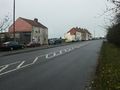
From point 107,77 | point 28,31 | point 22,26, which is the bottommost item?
point 107,77

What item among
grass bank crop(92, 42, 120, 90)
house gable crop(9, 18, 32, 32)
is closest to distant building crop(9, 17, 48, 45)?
house gable crop(9, 18, 32, 32)

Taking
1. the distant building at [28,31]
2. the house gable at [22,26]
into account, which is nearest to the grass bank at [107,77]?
the distant building at [28,31]

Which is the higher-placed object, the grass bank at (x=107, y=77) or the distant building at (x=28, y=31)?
the distant building at (x=28, y=31)

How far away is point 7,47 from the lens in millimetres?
53656

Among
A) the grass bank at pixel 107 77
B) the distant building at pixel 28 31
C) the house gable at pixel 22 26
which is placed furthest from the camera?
the house gable at pixel 22 26

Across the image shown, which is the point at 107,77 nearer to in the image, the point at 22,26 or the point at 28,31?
the point at 28,31

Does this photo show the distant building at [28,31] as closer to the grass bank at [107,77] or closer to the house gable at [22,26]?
the house gable at [22,26]

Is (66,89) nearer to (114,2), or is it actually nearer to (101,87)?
(101,87)

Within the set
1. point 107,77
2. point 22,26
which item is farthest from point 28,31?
point 107,77

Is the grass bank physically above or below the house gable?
below

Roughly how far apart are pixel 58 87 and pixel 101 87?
2.06 m

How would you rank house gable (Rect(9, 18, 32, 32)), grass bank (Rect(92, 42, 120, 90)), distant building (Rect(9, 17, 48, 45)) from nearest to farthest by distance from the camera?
1. grass bank (Rect(92, 42, 120, 90))
2. distant building (Rect(9, 17, 48, 45))
3. house gable (Rect(9, 18, 32, 32))

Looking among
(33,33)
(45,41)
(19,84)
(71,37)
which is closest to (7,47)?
(19,84)

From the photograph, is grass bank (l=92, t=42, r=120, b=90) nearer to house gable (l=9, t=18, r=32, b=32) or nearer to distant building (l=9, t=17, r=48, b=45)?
distant building (l=9, t=17, r=48, b=45)
